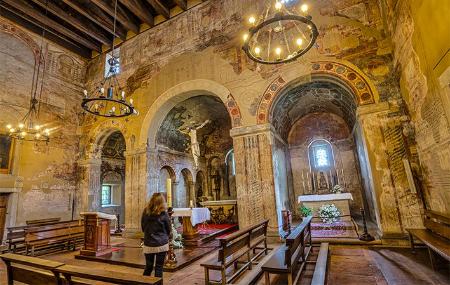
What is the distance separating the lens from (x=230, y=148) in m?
13.4

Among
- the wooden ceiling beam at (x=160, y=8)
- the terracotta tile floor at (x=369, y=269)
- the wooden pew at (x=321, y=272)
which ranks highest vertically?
the wooden ceiling beam at (x=160, y=8)

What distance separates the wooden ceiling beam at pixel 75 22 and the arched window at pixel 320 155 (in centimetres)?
1150

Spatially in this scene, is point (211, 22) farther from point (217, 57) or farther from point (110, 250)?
point (110, 250)

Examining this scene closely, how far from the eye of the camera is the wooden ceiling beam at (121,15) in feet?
31.5

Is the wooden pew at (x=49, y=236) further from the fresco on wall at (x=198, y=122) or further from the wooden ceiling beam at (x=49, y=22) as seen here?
the wooden ceiling beam at (x=49, y=22)

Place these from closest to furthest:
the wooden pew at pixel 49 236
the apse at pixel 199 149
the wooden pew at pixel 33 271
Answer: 1. the wooden pew at pixel 33 271
2. the wooden pew at pixel 49 236
3. the apse at pixel 199 149

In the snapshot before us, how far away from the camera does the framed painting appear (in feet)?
29.2

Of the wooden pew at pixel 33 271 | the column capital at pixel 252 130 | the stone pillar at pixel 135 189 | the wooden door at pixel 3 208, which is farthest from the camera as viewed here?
the stone pillar at pixel 135 189

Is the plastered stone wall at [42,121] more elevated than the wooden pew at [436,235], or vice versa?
the plastered stone wall at [42,121]

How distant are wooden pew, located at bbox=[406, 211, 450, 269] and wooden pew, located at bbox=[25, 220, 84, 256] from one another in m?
8.85

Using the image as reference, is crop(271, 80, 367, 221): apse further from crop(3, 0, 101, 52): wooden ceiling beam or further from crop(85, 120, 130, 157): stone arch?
crop(3, 0, 101, 52): wooden ceiling beam

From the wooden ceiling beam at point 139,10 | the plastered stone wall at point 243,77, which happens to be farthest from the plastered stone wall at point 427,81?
the wooden ceiling beam at point 139,10

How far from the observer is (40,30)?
10797 mm

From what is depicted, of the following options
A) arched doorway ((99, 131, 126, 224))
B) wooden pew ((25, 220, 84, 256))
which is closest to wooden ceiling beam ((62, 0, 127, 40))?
arched doorway ((99, 131, 126, 224))
